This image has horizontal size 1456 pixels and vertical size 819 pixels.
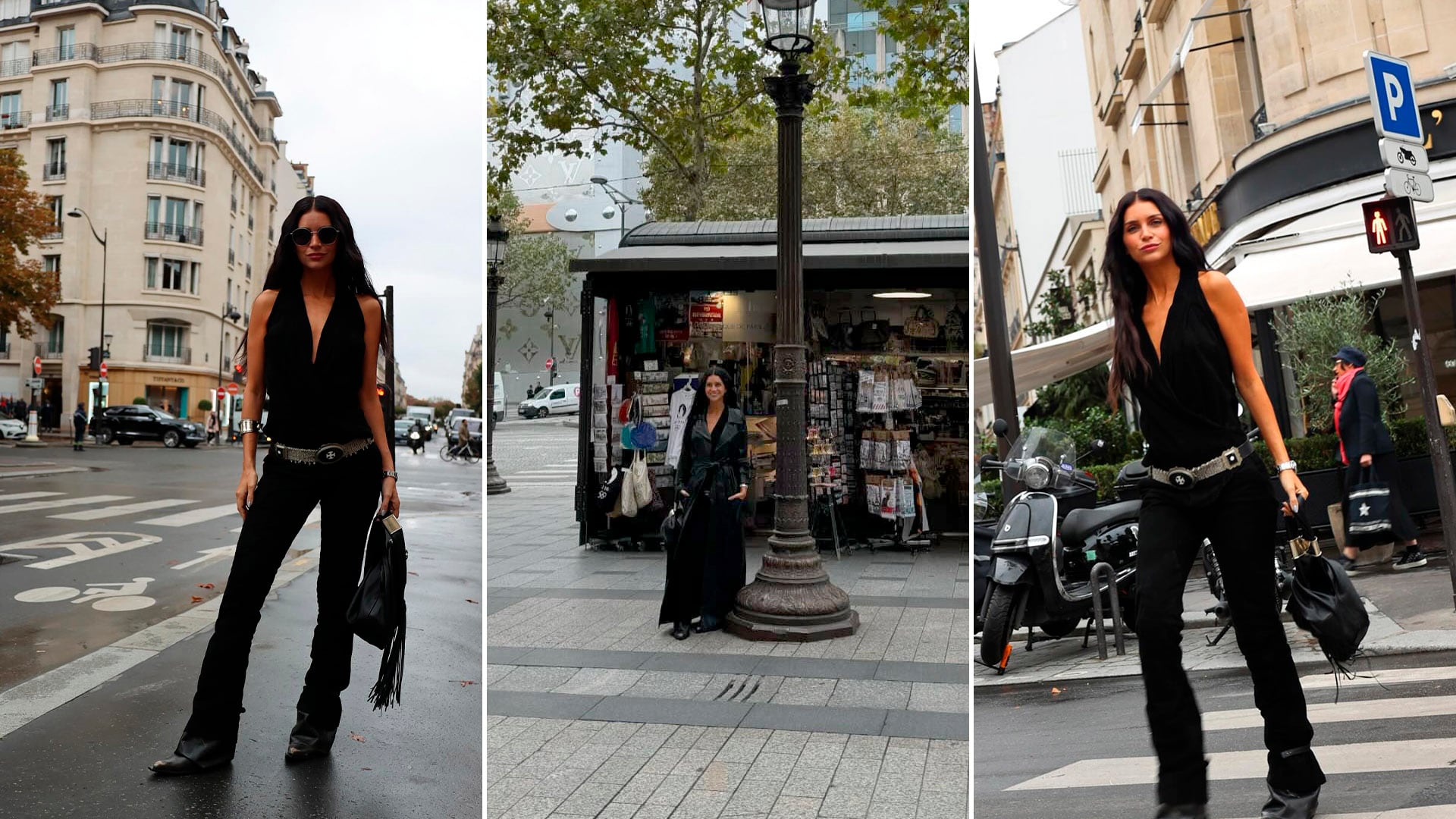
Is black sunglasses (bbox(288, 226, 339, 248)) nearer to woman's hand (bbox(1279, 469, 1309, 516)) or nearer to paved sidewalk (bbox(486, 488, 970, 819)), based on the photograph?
paved sidewalk (bbox(486, 488, 970, 819))

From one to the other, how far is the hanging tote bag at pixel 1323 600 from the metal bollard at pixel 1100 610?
89 centimetres

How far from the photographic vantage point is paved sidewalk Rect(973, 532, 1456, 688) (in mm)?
2811

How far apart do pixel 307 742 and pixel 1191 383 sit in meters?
2.16

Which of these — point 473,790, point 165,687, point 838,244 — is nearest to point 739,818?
point 473,790

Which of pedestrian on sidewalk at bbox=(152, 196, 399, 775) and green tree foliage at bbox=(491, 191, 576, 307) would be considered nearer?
pedestrian on sidewalk at bbox=(152, 196, 399, 775)

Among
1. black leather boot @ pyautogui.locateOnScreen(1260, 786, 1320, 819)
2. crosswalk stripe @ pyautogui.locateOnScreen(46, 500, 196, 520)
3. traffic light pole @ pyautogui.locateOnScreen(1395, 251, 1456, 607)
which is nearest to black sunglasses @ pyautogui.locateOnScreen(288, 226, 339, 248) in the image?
black leather boot @ pyautogui.locateOnScreen(1260, 786, 1320, 819)

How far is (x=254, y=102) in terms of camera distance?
208 cm

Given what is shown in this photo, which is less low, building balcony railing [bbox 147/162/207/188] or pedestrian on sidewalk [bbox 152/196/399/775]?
building balcony railing [bbox 147/162/207/188]

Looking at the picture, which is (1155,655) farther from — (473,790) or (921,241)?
(921,241)

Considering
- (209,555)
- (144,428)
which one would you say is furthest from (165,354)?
(144,428)

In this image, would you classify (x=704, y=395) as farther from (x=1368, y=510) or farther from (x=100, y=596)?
(x=100, y=596)

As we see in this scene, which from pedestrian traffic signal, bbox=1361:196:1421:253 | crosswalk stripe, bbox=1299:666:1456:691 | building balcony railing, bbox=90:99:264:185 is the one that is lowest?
crosswalk stripe, bbox=1299:666:1456:691

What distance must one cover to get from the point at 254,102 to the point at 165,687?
188cm

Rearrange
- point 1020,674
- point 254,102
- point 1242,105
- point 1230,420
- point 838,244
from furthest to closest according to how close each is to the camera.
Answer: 1. point 838,244
2. point 1242,105
3. point 1020,674
4. point 254,102
5. point 1230,420
